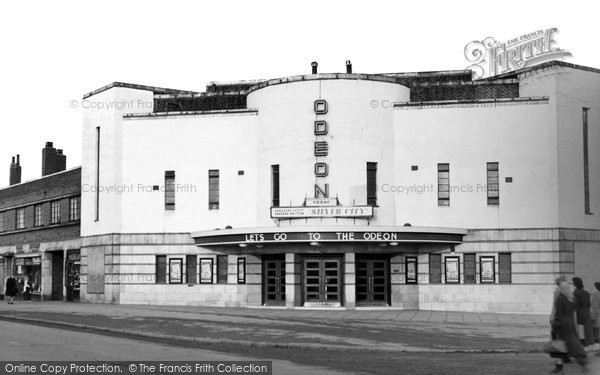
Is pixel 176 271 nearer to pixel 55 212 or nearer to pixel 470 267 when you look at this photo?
pixel 55 212

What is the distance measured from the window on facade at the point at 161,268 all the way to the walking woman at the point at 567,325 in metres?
26.3

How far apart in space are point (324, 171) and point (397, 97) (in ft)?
16.7

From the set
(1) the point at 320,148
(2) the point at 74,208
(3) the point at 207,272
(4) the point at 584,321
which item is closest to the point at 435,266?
(1) the point at 320,148

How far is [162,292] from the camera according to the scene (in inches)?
1542

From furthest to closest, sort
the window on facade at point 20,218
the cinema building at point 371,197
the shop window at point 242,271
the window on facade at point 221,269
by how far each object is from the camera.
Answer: the window on facade at point 20,218 → the window on facade at point 221,269 → the shop window at point 242,271 → the cinema building at point 371,197

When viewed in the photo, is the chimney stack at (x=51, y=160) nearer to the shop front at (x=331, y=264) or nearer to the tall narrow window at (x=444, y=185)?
the shop front at (x=331, y=264)

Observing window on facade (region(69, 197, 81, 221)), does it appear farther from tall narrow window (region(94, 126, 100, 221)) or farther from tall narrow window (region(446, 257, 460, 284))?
tall narrow window (region(446, 257, 460, 284))

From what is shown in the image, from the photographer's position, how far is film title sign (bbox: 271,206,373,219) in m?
35.7

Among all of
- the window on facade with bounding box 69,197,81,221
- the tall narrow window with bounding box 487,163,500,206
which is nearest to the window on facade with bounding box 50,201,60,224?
the window on facade with bounding box 69,197,81,221

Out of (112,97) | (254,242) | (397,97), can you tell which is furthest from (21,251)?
(397,97)

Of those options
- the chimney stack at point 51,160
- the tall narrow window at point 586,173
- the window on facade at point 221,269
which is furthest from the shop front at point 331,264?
the chimney stack at point 51,160

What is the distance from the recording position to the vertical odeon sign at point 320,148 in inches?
1431

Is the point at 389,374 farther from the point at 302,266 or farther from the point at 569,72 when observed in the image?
the point at 569,72

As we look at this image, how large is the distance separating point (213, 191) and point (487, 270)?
13413 millimetres
